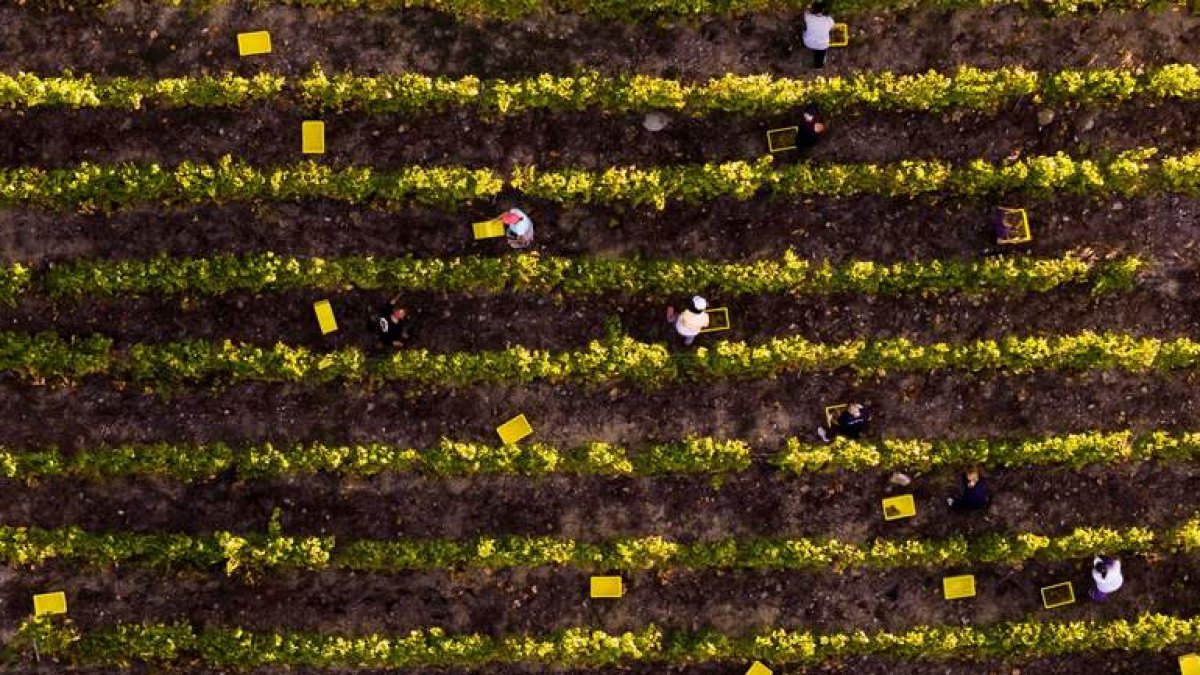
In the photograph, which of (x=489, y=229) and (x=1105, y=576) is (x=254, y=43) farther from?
(x=1105, y=576)

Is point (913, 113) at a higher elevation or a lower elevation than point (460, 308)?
higher

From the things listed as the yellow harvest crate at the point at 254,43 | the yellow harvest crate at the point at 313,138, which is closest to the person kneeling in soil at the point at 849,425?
the yellow harvest crate at the point at 313,138

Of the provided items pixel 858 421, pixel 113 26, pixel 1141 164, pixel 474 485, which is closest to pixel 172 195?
pixel 113 26

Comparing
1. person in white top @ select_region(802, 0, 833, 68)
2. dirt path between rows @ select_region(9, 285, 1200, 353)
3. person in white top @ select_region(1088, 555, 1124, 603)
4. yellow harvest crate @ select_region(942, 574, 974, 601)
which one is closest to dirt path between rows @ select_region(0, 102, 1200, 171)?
person in white top @ select_region(802, 0, 833, 68)

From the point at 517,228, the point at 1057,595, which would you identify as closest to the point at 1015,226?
the point at 1057,595

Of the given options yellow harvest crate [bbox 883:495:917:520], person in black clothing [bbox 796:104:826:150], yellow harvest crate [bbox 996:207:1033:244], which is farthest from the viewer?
yellow harvest crate [bbox 883:495:917:520]

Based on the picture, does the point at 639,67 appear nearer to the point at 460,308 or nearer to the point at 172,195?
the point at 460,308

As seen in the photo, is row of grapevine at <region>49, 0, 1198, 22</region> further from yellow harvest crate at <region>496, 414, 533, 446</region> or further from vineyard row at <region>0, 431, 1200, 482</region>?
vineyard row at <region>0, 431, 1200, 482</region>
